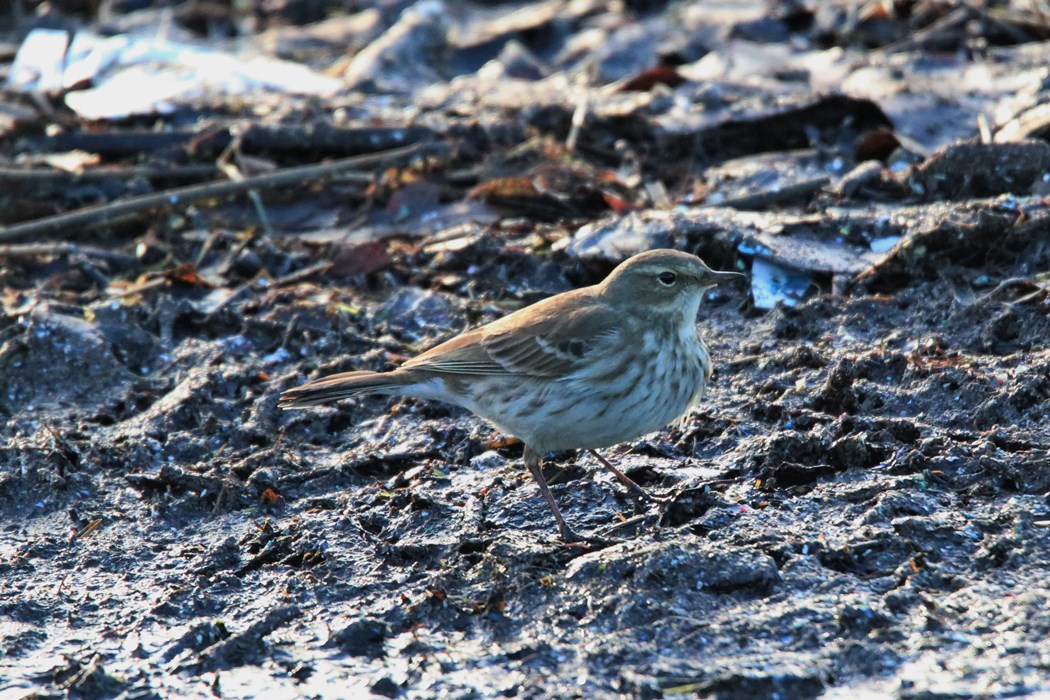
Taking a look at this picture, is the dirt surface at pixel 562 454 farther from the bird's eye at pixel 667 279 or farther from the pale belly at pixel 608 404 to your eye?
the bird's eye at pixel 667 279

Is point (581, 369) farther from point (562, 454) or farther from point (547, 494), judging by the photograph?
point (562, 454)

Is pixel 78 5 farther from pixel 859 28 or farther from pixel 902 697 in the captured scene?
pixel 902 697

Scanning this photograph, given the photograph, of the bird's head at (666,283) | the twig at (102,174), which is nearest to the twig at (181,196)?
the twig at (102,174)

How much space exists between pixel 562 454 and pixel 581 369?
38.1 inches

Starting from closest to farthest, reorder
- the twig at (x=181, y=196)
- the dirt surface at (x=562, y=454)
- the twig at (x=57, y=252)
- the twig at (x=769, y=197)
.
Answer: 1. the dirt surface at (x=562, y=454)
2. the twig at (x=769, y=197)
3. the twig at (x=57, y=252)
4. the twig at (x=181, y=196)

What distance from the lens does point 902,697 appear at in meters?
4.98

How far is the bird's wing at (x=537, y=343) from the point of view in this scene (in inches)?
262

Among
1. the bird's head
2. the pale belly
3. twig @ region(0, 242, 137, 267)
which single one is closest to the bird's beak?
the bird's head

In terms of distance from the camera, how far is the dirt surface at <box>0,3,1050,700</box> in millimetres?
5594

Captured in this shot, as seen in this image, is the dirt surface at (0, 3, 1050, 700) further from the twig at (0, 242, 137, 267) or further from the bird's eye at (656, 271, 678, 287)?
the bird's eye at (656, 271, 678, 287)

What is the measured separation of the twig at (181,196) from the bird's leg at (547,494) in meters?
4.20

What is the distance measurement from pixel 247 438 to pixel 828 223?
4.01 m

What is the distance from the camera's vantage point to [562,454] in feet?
24.3

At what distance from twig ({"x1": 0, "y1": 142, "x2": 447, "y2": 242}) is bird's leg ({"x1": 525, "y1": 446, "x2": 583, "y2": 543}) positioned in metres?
4.20
